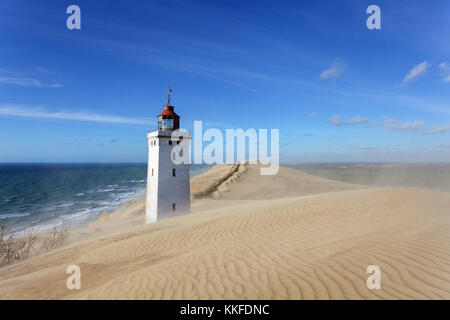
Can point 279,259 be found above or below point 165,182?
below

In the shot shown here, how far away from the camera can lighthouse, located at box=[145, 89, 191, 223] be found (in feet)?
53.2

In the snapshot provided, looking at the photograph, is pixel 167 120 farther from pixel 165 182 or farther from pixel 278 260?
pixel 278 260

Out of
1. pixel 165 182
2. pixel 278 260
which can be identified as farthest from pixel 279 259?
pixel 165 182

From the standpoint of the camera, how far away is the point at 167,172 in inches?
648

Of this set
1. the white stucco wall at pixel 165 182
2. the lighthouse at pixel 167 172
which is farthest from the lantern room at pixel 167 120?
the white stucco wall at pixel 165 182

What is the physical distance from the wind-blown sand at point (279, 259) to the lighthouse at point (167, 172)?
5.64 metres

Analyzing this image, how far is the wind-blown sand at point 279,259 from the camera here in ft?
14.0

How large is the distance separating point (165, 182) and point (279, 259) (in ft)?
39.9

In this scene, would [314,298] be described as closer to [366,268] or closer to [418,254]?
[366,268]

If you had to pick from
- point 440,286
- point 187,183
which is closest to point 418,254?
point 440,286

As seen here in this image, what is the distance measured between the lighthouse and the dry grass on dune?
20.4 feet

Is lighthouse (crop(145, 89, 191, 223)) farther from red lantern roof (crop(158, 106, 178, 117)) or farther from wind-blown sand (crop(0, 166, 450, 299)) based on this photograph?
wind-blown sand (crop(0, 166, 450, 299))

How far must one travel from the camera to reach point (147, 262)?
7.03 metres
